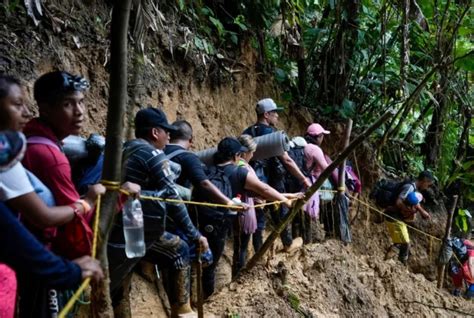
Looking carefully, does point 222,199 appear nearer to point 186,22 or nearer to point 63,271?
point 63,271

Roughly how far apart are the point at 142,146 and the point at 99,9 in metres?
3.18

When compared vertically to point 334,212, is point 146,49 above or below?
above

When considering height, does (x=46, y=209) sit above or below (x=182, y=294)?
above

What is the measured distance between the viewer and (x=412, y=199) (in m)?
8.17

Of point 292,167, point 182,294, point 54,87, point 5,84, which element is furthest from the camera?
point 292,167

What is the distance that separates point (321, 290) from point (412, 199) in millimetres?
2635

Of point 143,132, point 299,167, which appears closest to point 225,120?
point 299,167

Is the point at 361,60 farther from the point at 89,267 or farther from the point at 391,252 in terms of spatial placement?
the point at 89,267

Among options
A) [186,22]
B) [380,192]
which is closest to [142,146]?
[186,22]

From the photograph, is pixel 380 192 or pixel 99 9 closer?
pixel 99 9

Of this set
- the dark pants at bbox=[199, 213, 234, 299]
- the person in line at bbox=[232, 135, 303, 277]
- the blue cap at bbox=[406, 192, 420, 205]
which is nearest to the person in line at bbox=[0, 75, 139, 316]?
the dark pants at bbox=[199, 213, 234, 299]

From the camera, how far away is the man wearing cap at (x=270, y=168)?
21.7 feet

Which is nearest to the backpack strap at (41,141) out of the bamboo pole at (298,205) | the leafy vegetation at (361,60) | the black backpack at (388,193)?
the bamboo pole at (298,205)

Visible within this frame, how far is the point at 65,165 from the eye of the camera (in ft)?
9.32
